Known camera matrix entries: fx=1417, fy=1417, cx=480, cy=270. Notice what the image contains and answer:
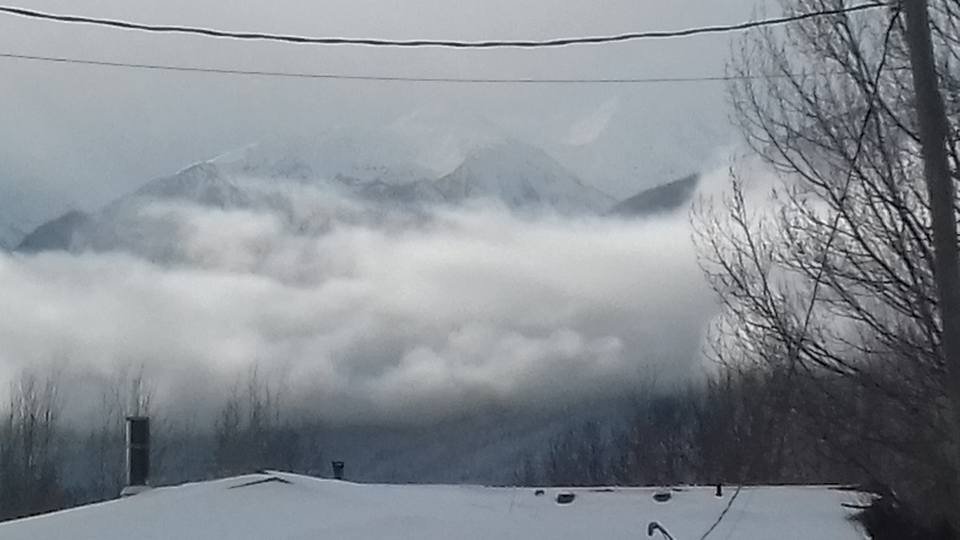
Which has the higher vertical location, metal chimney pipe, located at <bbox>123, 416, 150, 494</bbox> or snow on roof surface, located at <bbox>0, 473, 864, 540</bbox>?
metal chimney pipe, located at <bbox>123, 416, 150, 494</bbox>

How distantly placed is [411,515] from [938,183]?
895 centimetres

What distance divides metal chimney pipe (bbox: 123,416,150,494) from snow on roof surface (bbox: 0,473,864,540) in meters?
3.55

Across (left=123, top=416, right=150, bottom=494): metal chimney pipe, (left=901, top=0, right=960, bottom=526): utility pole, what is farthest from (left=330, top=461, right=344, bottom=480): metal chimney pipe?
(left=901, top=0, right=960, bottom=526): utility pole

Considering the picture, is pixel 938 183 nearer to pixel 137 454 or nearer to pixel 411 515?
Answer: pixel 411 515

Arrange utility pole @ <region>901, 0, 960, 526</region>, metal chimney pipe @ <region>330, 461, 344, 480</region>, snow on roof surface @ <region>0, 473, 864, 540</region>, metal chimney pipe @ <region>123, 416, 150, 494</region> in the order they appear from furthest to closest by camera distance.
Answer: metal chimney pipe @ <region>330, 461, 344, 480</region>, metal chimney pipe @ <region>123, 416, 150, 494</region>, snow on roof surface @ <region>0, 473, 864, 540</region>, utility pole @ <region>901, 0, 960, 526</region>

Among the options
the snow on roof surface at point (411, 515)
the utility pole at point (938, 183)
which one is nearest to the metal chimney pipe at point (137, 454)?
the snow on roof surface at point (411, 515)

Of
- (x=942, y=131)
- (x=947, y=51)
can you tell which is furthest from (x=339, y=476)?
(x=942, y=131)

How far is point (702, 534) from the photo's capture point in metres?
16.4

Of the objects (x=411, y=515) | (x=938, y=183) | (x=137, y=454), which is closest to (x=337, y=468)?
(x=137, y=454)

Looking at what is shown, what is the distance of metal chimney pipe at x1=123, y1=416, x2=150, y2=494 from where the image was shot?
22.5m

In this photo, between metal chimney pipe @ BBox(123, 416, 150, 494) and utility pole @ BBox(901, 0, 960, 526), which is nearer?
utility pole @ BBox(901, 0, 960, 526)

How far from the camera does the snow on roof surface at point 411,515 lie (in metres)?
15.9

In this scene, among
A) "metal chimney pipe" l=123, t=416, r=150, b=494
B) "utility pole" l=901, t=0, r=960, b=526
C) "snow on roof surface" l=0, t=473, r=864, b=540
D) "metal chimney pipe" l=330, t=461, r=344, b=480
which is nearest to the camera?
"utility pole" l=901, t=0, r=960, b=526

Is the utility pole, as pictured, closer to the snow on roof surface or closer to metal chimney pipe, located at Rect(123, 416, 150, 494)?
the snow on roof surface
